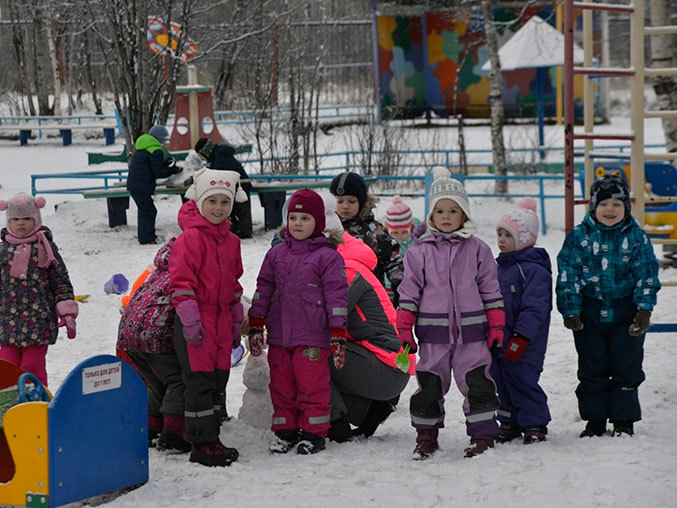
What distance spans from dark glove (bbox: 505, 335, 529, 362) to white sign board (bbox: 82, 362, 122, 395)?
1845mm

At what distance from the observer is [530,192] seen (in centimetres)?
1554

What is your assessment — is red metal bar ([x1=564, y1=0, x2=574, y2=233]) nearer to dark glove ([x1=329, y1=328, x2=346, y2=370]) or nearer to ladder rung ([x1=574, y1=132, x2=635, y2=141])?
ladder rung ([x1=574, y1=132, x2=635, y2=141])

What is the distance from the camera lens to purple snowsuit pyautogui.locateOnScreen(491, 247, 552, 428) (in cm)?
477

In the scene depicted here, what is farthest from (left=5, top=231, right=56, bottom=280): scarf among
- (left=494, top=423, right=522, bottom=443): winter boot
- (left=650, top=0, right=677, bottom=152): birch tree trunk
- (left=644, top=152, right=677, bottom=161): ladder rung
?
(left=650, top=0, right=677, bottom=152): birch tree trunk

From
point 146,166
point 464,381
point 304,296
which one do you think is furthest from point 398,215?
point 146,166

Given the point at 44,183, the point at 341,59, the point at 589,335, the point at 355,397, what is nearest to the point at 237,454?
the point at 355,397

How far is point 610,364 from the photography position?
493 centimetres

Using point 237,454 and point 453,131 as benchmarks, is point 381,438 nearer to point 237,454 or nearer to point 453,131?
point 237,454

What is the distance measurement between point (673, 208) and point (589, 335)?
17.1ft

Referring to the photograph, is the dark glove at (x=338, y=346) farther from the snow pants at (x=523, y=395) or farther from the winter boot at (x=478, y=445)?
the snow pants at (x=523, y=395)

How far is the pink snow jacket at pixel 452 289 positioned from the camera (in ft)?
15.1

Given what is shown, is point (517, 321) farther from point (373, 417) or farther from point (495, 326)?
point (373, 417)

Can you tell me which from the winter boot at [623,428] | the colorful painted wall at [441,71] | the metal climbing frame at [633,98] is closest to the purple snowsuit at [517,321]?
the winter boot at [623,428]

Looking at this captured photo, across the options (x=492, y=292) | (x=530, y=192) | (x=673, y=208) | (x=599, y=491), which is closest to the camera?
(x=599, y=491)
